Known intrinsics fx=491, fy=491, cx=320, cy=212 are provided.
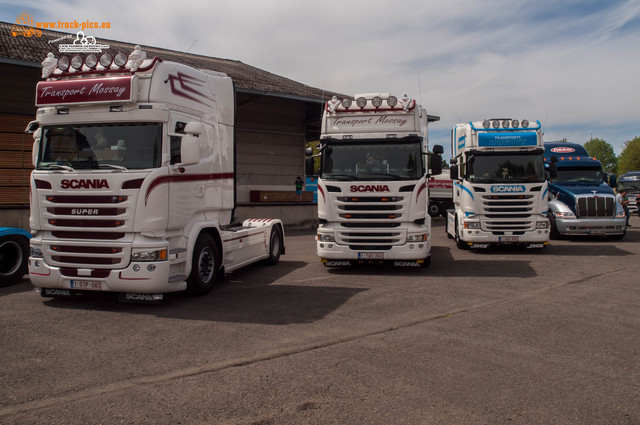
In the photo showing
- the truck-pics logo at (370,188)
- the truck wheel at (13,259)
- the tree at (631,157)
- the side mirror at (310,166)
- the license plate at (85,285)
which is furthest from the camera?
the tree at (631,157)

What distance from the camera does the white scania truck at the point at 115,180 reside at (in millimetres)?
6676

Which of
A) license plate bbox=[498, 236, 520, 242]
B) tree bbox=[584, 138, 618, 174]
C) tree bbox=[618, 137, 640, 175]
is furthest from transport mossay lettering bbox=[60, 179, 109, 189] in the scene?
tree bbox=[584, 138, 618, 174]

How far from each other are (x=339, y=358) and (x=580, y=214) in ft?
43.9

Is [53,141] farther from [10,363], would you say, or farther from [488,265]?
[488,265]

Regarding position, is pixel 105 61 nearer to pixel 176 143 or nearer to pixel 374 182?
pixel 176 143

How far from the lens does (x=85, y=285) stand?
6859 millimetres

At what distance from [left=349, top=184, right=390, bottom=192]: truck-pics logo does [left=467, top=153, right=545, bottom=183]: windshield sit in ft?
14.7

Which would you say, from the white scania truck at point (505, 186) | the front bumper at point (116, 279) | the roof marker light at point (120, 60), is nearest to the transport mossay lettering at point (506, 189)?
the white scania truck at point (505, 186)

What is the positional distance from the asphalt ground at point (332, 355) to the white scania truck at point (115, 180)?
24.1 inches

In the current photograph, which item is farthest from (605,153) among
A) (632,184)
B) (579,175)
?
(579,175)

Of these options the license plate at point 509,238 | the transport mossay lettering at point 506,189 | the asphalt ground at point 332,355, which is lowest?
the asphalt ground at point 332,355

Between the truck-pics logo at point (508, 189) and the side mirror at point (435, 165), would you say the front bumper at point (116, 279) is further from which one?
the truck-pics logo at point (508, 189)

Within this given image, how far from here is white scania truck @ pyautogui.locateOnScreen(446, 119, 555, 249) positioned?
41.3 ft

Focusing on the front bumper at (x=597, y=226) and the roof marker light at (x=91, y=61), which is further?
the front bumper at (x=597, y=226)
